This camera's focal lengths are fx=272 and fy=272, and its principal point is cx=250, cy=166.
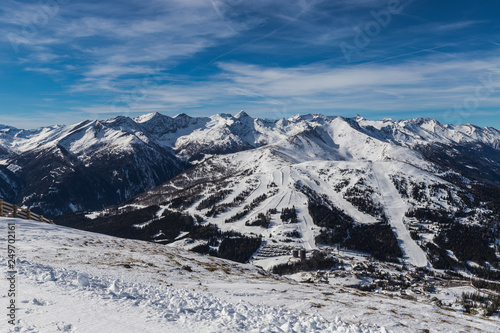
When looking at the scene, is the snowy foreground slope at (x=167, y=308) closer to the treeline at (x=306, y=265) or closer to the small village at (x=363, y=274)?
the small village at (x=363, y=274)

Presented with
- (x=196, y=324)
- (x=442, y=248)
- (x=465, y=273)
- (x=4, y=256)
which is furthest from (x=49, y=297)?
(x=442, y=248)

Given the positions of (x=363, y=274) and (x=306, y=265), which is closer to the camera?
(x=363, y=274)

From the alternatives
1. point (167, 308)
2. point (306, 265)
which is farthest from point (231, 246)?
point (167, 308)

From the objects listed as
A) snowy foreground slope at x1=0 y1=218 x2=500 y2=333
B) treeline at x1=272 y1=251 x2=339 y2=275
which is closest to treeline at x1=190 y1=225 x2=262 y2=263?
treeline at x1=272 y1=251 x2=339 y2=275

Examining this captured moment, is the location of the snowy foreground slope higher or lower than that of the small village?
higher

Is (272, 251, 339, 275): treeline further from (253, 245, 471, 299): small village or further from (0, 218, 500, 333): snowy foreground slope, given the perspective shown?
(0, 218, 500, 333): snowy foreground slope

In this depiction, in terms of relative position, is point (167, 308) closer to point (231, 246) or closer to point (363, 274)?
point (363, 274)

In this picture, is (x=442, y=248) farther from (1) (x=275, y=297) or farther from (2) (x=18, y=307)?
(2) (x=18, y=307)

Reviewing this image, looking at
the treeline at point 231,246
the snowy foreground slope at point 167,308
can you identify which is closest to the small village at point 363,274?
the treeline at point 231,246

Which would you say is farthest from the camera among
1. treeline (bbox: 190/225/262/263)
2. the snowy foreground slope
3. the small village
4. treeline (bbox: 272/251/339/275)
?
treeline (bbox: 190/225/262/263)

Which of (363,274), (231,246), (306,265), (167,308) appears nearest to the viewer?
(167,308)

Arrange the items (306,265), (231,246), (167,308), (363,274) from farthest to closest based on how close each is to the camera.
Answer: (231,246) → (306,265) → (363,274) → (167,308)
